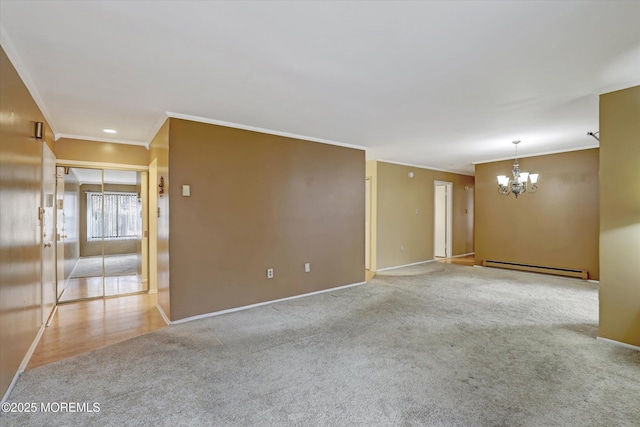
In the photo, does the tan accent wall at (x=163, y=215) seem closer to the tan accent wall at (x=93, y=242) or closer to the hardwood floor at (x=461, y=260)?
the tan accent wall at (x=93, y=242)

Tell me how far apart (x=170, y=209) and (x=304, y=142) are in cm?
217

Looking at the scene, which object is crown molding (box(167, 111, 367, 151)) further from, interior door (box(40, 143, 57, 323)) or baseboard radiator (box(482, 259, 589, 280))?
baseboard radiator (box(482, 259, 589, 280))

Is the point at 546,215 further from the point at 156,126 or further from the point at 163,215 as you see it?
the point at 156,126

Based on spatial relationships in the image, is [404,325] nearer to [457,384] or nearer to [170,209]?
[457,384]

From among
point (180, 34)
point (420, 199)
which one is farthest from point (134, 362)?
point (420, 199)

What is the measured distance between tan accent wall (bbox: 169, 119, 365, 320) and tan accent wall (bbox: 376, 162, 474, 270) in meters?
1.49

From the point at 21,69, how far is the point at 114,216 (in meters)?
3.09

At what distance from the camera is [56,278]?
13.9ft

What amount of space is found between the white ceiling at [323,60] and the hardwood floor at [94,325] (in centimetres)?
246

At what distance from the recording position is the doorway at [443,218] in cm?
841

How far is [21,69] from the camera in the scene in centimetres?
241

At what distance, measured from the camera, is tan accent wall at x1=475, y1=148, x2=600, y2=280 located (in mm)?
5590

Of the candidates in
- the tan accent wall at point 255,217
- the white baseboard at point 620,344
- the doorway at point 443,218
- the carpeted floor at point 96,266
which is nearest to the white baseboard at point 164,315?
the tan accent wall at point 255,217

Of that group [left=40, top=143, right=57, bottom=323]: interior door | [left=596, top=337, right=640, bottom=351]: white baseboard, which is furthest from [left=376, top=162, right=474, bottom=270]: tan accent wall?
[left=40, top=143, right=57, bottom=323]: interior door
